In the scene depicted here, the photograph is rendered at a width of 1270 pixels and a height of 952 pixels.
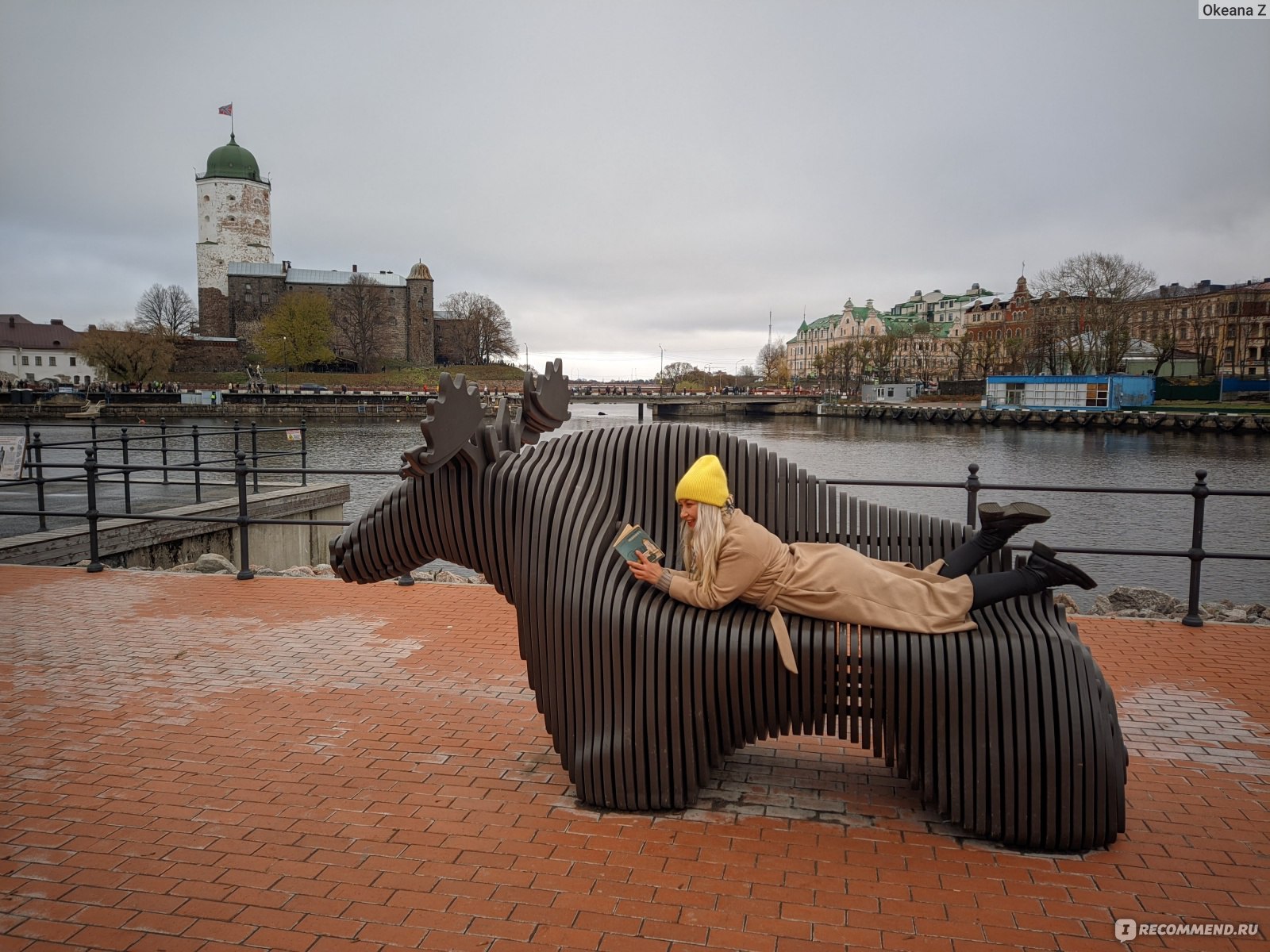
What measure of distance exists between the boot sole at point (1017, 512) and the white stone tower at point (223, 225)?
307ft

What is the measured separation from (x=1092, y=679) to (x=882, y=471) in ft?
95.6

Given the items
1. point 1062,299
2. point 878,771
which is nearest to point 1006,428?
point 1062,299

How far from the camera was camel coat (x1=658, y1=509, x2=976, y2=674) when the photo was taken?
356cm

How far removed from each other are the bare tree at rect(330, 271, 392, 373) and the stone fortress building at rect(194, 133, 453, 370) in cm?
44

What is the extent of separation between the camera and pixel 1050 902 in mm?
3115

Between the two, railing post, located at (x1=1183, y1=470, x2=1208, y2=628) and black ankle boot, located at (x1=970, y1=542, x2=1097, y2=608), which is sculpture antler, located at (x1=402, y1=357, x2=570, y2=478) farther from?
railing post, located at (x1=1183, y1=470, x2=1208, y2=628)

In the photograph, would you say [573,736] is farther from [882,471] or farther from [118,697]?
[882,471]

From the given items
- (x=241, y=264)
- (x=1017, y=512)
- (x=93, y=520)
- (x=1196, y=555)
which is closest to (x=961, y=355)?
(x=241, y=264)

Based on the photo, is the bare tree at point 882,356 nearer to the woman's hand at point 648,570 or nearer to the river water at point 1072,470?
the river water at point 1072,470

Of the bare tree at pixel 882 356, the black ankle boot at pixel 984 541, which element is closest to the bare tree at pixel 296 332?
the bare tree at pixel 882 356

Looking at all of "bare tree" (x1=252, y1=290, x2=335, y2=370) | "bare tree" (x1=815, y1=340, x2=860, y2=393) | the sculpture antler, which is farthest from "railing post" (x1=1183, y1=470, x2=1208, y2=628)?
"bare tree" (x1=815, y1=340, x2=860, y2=393)

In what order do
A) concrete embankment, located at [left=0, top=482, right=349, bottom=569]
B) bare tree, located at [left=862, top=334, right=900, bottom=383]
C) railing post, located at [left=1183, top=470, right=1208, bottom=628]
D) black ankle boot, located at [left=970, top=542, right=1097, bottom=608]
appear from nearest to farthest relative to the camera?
black ankle boot, located at [left=970, top=542, right=1097, bottom=608], railing post, located at [left=1183, top=470, right=1208, bottom=628], concrete embankment, located at [left=0, top=482, right=349, bottom=569], bare tree, located at [left=862, top=334, right=900, bottom=383]

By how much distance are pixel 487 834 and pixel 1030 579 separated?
2554 millimetres

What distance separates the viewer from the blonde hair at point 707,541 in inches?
144
